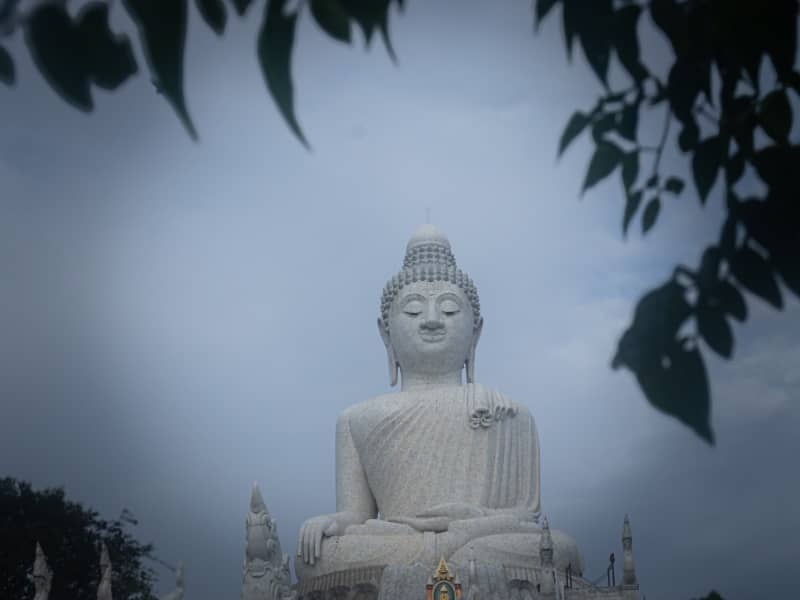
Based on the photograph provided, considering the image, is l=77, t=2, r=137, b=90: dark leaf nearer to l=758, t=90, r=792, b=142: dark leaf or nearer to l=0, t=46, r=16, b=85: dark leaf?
l=0, t=46, r=16, b=85: dark leaf

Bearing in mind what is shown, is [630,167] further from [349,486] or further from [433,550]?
[349,486]

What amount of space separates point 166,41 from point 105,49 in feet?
0.64

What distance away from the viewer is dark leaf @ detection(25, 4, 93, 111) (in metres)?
1.78

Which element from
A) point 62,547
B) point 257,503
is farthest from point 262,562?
point 62,547

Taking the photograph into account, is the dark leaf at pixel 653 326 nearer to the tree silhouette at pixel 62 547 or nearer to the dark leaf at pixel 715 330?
the dark leaf at pixel 715 330

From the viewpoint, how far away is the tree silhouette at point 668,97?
1788 millimetres

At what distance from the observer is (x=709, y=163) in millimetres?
2324

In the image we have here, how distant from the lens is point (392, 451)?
14633 mm

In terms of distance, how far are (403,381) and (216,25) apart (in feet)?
45.0

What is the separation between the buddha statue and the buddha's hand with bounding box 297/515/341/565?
1cm

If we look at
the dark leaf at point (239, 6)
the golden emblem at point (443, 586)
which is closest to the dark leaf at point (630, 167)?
the dark leaf at point (239, 6)

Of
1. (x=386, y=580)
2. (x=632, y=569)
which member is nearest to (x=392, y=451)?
(x=386, y=580)

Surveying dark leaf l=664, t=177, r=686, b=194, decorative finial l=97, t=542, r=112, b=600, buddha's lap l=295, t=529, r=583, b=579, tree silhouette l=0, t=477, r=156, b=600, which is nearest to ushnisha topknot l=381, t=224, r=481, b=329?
buddha's lap l=295, t=529, r=583, b=579

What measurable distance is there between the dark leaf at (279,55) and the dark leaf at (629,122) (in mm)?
799
